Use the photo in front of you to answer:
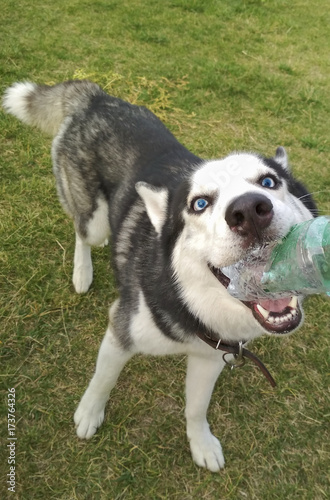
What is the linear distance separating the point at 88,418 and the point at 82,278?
1117 mm

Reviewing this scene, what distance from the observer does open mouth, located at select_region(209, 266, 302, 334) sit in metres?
1.70

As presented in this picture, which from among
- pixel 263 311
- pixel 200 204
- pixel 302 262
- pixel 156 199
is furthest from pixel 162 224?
pixel 302 262

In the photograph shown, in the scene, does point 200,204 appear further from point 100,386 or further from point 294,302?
point 100,386

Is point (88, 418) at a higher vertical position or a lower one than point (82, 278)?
lower

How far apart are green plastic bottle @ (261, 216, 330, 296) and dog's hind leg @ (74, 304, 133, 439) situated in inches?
43.4

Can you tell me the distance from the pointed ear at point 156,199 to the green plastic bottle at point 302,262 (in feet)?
2.49

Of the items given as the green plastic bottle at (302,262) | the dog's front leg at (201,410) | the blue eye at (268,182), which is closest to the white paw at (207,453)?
the dog's front leg at (201,410)

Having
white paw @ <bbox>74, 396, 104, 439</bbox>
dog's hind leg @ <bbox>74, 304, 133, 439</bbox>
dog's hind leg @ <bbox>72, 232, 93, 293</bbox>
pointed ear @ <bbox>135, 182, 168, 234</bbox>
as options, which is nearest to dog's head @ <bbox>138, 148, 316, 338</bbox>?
pointed ear @ <bbox>135, 182, 168, 234</bbox>

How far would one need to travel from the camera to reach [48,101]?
11.6 feet

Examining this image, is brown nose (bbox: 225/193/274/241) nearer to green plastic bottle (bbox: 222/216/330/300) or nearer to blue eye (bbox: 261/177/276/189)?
green plastic bottle (bbox: 222/216/330/300)

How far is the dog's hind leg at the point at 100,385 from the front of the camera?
2459 mm

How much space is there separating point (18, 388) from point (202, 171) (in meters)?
1.96

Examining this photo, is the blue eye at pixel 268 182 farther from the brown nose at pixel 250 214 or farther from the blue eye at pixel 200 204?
the brown nose at pixel 250 214

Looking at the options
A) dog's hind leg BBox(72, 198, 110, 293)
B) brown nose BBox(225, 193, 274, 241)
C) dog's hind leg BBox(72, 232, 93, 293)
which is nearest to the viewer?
brown nose BBox(225, 193, 274, 241)
